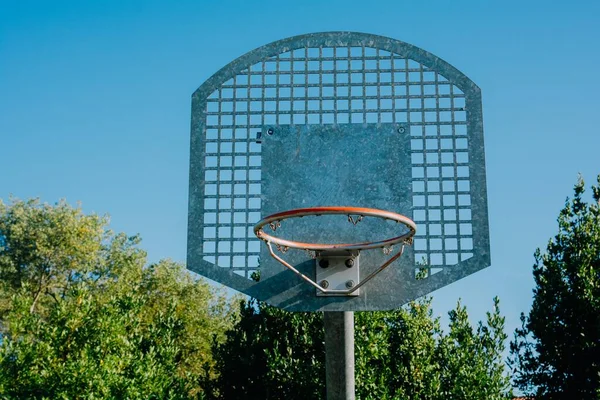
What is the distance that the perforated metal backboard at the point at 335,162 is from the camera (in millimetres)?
5465

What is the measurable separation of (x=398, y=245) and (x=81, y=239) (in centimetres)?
1648

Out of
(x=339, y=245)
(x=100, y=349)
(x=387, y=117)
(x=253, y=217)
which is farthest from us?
(x=100, y=349)

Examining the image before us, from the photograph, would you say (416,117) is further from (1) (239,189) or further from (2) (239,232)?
(2) (239,232)

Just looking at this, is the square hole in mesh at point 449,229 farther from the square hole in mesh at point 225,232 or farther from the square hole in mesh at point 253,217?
the square hole in mesh at point 225,232

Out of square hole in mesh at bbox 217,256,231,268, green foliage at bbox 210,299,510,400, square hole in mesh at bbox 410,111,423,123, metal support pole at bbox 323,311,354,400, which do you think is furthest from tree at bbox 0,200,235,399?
square hole in mesh at bbox 410,111,423,123

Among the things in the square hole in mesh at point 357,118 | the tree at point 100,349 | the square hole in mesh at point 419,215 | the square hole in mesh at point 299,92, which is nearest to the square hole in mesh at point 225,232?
the square hole in mesh at point 299,92

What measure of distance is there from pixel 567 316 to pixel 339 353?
21.1ft

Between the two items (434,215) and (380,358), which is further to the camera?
(380,358)

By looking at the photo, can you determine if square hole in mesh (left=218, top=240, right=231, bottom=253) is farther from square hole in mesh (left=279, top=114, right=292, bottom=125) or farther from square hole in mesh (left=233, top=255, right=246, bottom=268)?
square hole in mesh (left=279, top=114, right=292, bottom=125)

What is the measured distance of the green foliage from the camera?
32.1ft

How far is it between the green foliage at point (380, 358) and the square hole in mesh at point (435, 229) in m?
4.52

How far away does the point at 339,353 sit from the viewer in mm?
5973

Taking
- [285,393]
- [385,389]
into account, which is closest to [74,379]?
[285,393]

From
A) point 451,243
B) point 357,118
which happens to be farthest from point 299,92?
point 451,243
